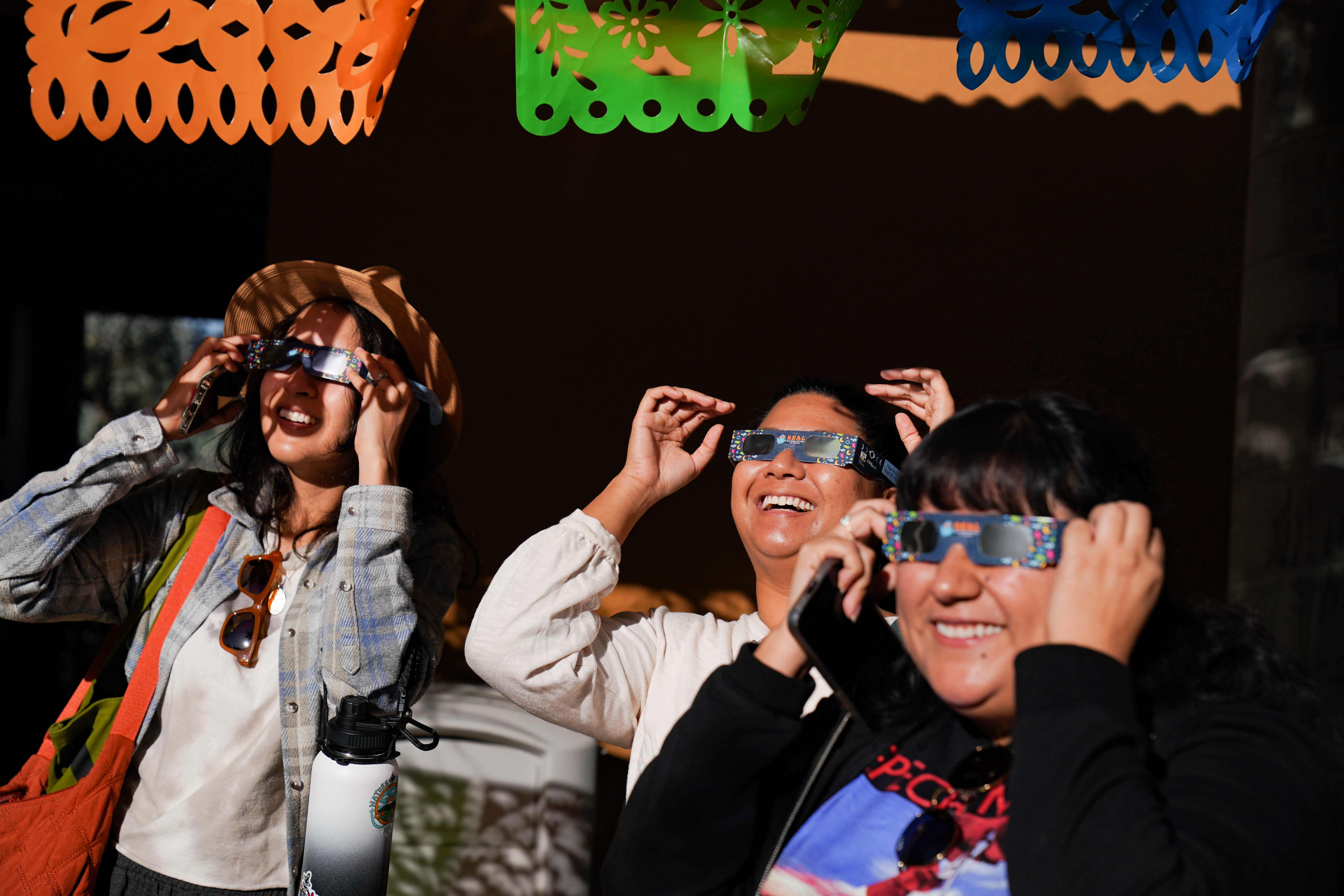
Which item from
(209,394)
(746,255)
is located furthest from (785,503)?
(746,255)

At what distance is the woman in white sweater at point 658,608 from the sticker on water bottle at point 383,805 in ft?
0.99

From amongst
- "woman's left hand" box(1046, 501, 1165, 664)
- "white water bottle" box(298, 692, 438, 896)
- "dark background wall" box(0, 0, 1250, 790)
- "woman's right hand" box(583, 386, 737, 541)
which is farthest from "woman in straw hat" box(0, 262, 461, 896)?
"dark background wall" box(0, 0, 1250, 790)

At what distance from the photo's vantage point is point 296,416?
8.94ft

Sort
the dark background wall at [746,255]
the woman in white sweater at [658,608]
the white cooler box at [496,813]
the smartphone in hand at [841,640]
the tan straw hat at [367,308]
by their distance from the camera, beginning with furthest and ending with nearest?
the dark background wall at [746,255]
the white cooler box at [496,813]
the tan straw hat at [367,308]
the woman in white sweater at [658,608]
the smartphone in hand at [841,640]

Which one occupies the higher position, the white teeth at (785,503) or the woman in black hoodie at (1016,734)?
the white teeth at (785,503)

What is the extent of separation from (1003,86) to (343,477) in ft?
10.9

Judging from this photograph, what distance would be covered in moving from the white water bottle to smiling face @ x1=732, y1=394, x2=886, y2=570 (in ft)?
3.05

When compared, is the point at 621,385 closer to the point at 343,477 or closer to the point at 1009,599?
the point at 343,477

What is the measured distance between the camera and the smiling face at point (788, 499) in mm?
2430

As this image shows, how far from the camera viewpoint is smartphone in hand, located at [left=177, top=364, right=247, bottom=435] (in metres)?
2.72

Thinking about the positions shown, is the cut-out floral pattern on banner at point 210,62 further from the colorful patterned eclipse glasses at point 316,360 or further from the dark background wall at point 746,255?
the dark background wall at point 746,255

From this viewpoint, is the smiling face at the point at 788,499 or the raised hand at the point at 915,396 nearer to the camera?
the smiling face at the point at 788,499

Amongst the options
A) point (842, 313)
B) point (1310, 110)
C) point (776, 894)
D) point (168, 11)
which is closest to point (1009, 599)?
point (776, 894)

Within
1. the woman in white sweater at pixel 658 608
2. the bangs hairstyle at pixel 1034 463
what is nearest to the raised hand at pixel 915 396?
the woman in white sweater at pixel 658 608
